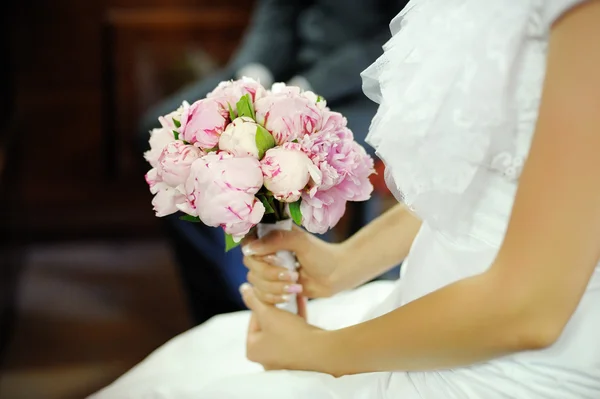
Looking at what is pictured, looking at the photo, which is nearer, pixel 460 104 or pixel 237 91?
pixel 460 104

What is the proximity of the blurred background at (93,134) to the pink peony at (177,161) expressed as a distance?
184cm

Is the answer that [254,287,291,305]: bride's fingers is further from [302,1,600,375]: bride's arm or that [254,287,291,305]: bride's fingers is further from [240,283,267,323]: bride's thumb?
[302,1,600,375]: bride's arm

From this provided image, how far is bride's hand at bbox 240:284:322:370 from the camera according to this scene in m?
0.98

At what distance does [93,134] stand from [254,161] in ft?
9.67

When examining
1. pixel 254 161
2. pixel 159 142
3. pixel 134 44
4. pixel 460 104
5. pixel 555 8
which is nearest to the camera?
pixel 555 8

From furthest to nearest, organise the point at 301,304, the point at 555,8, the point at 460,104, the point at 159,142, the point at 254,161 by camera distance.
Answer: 1. the point at 301,304
2. the point at 159,142
3. the point at 254,161
4. the point at 460,104
5. the point at 555,8

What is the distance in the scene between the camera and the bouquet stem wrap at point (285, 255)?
108 cm

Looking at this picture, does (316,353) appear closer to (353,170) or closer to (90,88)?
(353,170)

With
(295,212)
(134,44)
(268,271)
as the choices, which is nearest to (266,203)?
(295,212)

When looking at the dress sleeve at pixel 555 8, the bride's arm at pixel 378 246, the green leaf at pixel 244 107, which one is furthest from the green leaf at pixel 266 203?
the dress sleeve at pixel 555 8

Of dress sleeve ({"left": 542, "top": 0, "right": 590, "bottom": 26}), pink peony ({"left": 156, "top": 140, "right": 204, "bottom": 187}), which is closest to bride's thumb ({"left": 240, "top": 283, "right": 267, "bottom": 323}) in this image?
pink peony ({"left": 156, "top": 140, "right": 204, "bottom": 187})

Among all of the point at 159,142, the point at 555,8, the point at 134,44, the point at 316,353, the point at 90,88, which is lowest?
the point at 316,353

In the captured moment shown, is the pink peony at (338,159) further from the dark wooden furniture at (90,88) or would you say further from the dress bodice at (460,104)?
the dark wooden furniture at (90,88)

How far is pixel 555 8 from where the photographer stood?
68 cm
